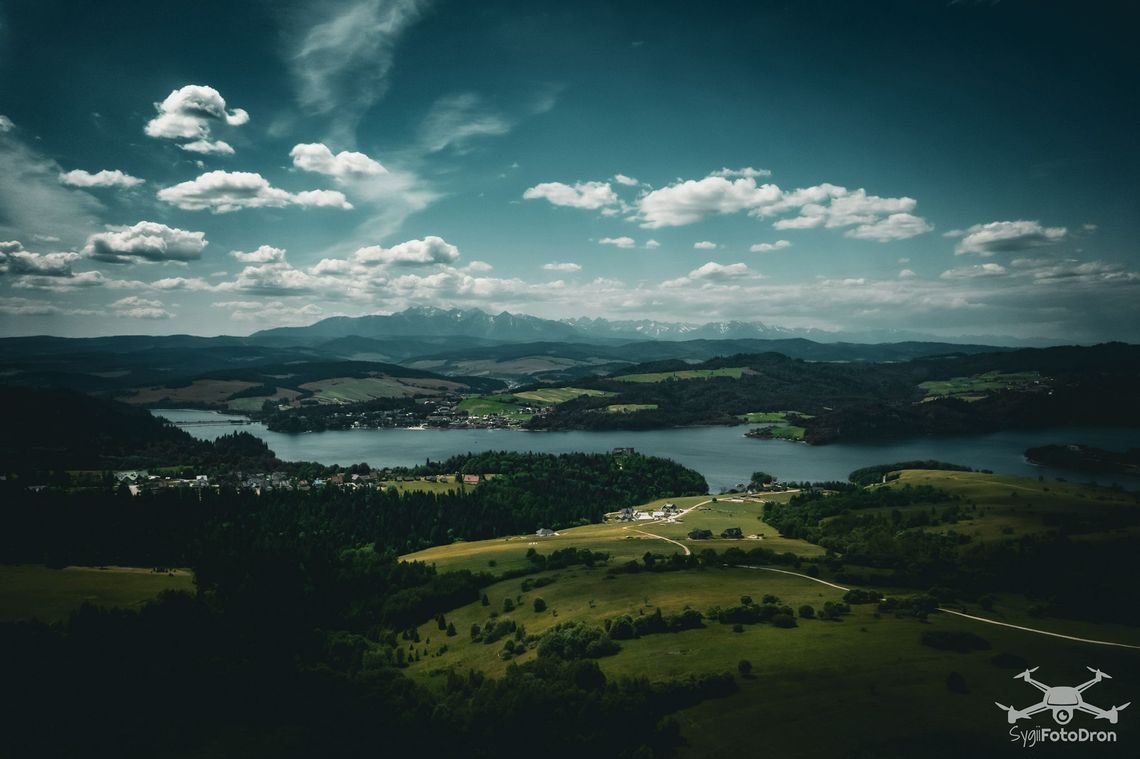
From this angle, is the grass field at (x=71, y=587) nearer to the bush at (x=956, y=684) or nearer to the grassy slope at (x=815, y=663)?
the grassy slope at (x=815, y=663)

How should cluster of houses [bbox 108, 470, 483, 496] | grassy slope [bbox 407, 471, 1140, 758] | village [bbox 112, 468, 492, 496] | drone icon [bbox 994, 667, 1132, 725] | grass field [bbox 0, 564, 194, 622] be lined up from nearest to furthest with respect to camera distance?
drone icon [bbox 994, 667, 1132, 725] → grassy slope [bbox 407, 471, 1140, 758] → grass field [bbox 0, 564, 194, 622] → village [bbox 112, 468, 492, 496] → cluster of houses [bbox 108, 470, 483, 496]

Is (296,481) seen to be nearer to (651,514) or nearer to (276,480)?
(276,480)

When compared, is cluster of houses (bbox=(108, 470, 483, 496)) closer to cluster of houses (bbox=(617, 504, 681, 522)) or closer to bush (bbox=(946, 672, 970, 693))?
cluster of houses (bbox=(617, 504, 681, 522))

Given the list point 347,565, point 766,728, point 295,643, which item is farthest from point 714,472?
point 766,728

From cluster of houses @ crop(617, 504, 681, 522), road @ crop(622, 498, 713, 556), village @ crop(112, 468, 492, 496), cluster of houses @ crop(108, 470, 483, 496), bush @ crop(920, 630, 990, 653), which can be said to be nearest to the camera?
bush @ crop(920, 630, 990, 653)

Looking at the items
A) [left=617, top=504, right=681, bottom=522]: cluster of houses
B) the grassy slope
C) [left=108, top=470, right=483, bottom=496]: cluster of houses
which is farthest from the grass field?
[left=617, top=504, right=681, bottom=522]: cluster of houses
